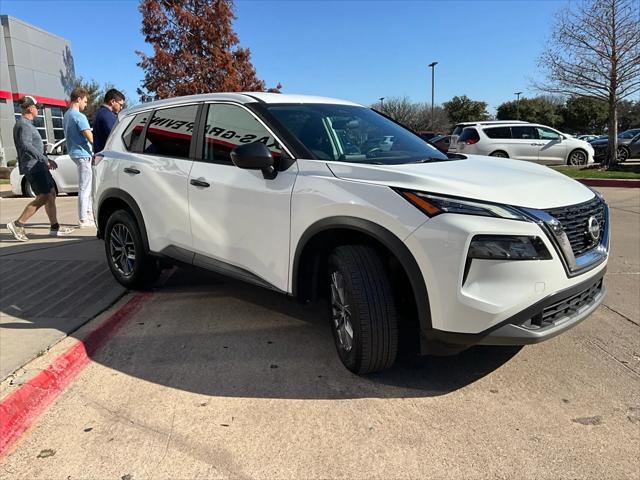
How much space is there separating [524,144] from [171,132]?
49.7 feet

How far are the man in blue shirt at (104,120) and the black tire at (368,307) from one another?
198 inches

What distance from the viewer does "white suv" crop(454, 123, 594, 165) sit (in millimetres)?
16906

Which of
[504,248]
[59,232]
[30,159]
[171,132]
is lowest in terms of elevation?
A: [59,232]

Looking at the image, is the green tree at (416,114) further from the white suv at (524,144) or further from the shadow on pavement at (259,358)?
the shadow on pavement at (259,358)

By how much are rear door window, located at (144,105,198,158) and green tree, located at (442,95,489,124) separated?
1958 inches

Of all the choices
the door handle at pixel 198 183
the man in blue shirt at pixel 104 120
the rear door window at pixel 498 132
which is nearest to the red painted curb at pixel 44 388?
the door handle at pixel 198 183

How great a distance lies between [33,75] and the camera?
23.3 meters

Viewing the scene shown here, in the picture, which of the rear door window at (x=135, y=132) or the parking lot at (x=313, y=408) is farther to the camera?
the rear door window at (x=135, y=132)

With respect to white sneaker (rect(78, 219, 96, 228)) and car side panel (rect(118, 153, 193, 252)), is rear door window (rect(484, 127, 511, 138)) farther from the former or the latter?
car side panel (rect(118, 153, 193, 252))

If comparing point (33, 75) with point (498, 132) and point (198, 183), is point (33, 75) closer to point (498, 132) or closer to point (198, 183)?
point (498, 132)

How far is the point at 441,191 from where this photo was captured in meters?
2.71

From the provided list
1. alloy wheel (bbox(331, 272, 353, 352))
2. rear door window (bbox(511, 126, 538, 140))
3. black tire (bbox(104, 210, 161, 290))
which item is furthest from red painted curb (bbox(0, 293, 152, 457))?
rear door window (bbox(511, 126, 538, 140))

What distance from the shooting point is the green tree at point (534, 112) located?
175ft

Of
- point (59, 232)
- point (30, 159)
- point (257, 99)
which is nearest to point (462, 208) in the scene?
point (257, 99)
